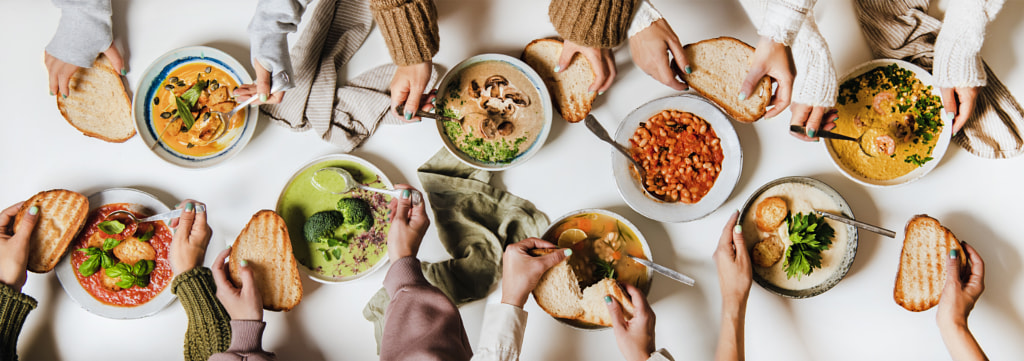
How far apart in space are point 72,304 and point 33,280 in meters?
0.18

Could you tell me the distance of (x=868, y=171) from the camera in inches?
77.7

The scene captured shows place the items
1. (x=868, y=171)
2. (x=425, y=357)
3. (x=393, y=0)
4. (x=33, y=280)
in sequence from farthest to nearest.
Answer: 1. (x=33, y=280)
2. (x=868, y=171)
3. (x=393, y=0)
4. (x=425, y=357)

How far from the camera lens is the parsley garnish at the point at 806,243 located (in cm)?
193

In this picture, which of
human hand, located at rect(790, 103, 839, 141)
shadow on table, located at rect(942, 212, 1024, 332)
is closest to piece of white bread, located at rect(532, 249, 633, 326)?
human hand, located at rect(790, 103, 839, 141)

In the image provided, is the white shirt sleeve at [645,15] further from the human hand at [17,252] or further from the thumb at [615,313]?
the human hand at [17,252]

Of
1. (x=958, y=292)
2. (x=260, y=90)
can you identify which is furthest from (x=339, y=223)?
(x=958, y=292)

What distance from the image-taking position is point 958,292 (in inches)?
76.9

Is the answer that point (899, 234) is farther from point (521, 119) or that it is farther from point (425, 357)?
point (425, 357)

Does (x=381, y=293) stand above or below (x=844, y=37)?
below

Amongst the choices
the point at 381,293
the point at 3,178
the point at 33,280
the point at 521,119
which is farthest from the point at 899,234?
the point at 3,178

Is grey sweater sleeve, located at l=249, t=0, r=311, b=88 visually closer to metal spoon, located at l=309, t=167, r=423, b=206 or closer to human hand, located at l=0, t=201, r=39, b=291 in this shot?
metal spoon, located at l=309, t=167, r=423, b=206

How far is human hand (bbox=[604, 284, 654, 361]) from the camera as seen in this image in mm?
1843

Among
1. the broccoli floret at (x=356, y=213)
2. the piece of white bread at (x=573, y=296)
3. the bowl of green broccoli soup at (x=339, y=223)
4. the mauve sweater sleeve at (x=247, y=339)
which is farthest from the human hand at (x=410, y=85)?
the mauve sweater sleeve at (x=247, y=339)

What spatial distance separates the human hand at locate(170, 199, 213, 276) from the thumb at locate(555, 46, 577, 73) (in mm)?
1485
